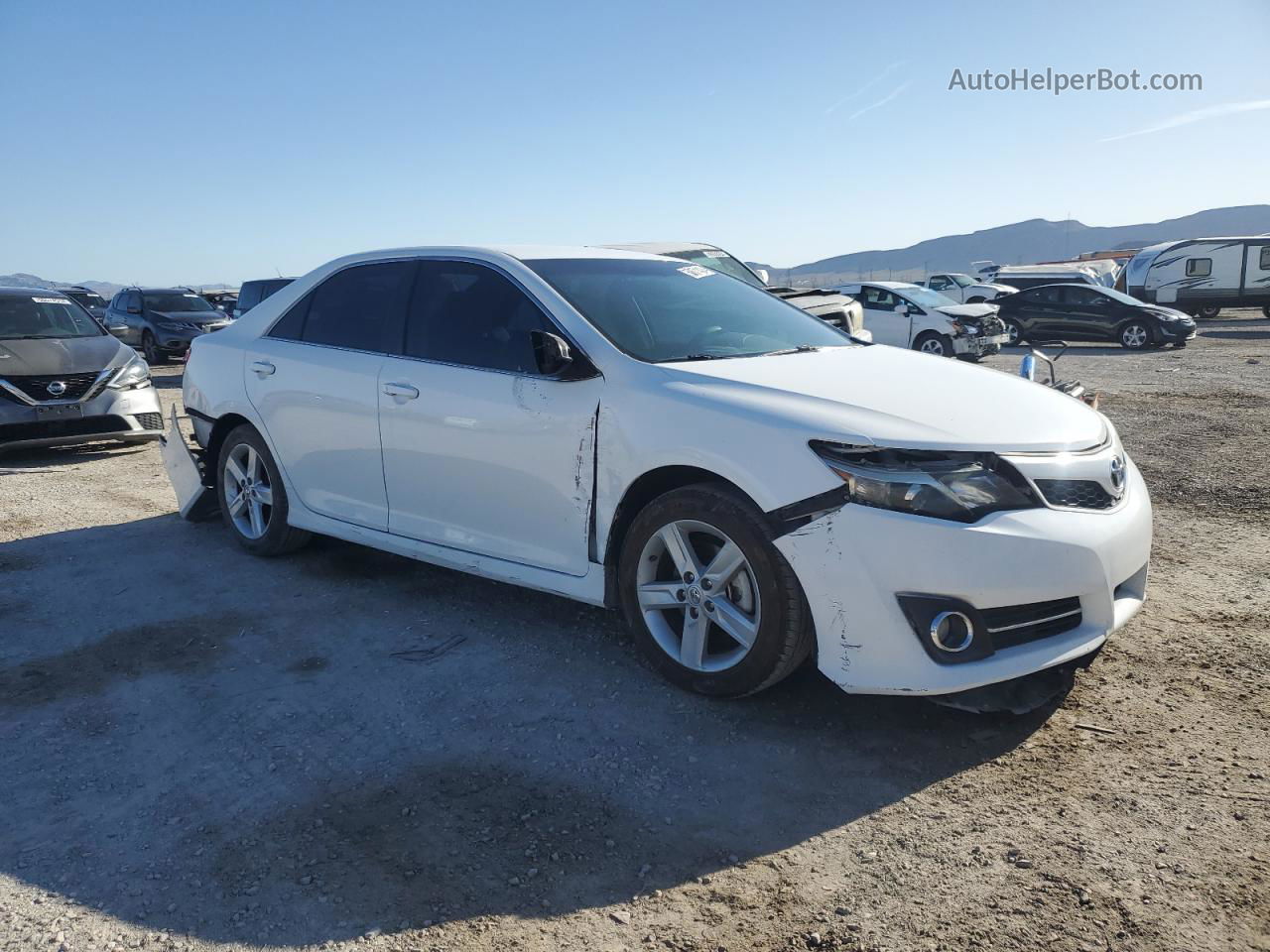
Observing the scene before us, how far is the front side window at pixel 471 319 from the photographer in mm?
4051

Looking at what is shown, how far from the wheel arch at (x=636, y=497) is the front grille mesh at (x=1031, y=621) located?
3.27 feet

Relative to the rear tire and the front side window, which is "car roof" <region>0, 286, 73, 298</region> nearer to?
the front side window

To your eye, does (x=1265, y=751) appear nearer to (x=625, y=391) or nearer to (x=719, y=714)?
(x=719, y=714)

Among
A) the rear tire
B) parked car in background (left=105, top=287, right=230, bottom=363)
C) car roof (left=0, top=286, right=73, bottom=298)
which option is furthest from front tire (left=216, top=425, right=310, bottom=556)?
the rear tire

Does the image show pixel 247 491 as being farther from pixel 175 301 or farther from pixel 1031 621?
pixel 175 301

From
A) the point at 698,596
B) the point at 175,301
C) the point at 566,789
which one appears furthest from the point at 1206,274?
the point at 566,789

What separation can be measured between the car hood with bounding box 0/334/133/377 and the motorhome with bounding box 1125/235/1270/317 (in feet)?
84.6

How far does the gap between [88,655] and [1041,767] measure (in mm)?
3774

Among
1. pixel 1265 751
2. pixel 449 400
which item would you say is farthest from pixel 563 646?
pixel 1265 751

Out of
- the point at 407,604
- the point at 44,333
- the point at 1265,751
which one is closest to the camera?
the point at 1265,751

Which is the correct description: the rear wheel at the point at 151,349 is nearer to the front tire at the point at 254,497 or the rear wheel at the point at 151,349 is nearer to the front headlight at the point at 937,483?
the front tire at the point at 254,497

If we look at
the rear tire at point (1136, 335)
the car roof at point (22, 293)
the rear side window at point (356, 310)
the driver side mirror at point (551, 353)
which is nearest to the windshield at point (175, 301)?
the car roof at point (22, 293)

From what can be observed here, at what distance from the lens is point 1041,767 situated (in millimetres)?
Result: 3002

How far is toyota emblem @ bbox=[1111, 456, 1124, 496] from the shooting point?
10.8 feet
